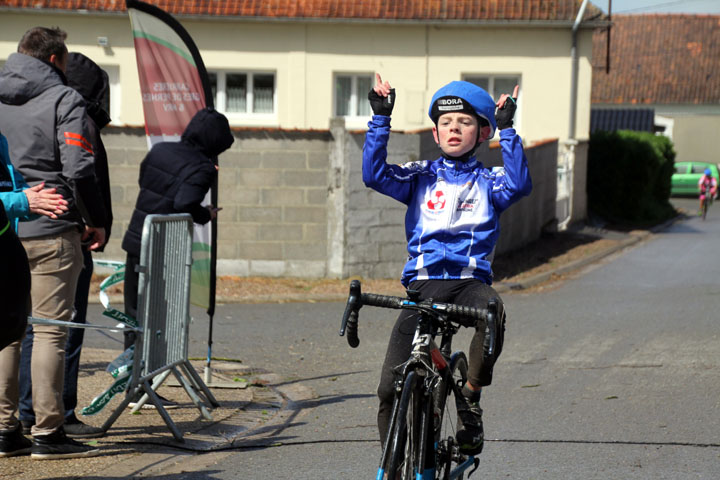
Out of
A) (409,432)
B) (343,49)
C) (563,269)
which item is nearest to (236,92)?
(343,49)

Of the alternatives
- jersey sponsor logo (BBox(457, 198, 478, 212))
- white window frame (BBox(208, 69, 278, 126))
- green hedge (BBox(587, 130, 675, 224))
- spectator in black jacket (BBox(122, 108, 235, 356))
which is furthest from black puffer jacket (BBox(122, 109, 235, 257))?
green hedge (BBox(587, 130, 675, 224))

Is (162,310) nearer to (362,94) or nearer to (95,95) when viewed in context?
(95,95)

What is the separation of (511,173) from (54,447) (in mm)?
2772

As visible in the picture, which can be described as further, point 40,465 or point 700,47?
point 700,47

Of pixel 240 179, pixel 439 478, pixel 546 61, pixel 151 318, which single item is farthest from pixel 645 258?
pixel 439 478

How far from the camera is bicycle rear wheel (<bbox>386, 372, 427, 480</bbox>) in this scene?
405 cm

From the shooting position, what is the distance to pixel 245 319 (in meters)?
11.4

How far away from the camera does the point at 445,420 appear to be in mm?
4879

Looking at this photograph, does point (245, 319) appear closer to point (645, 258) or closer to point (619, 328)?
point (619, 328)

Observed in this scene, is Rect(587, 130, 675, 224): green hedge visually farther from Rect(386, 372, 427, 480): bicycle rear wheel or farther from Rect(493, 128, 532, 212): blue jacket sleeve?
Rect(386, 372, 427, 480): bicycle rear wheel

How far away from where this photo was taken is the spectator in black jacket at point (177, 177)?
7.04m

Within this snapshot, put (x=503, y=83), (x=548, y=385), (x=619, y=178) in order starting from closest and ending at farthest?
(x=548, y=385), (x=503, y=83), (x=619, y=178)

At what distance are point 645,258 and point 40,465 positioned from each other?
14.7m

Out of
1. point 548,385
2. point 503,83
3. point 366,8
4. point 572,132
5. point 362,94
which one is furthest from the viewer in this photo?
point 572,132
